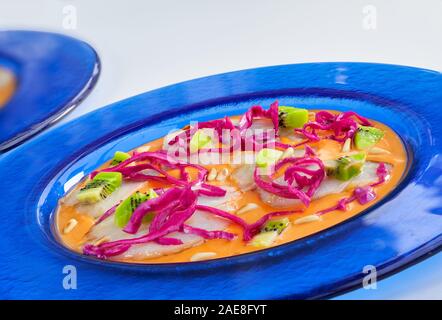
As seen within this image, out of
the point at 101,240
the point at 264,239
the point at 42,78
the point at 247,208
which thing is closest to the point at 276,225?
the point at 264,239

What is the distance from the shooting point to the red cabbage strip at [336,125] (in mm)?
2576

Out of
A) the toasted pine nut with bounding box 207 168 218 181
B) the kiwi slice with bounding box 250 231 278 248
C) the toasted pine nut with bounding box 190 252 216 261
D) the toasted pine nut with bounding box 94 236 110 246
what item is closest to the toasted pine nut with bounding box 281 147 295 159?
the toasted pine nut with bounding box 207 168 218 181

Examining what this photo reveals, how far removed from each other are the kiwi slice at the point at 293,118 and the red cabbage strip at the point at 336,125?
3 centimetres

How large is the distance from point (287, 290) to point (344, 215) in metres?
0.39

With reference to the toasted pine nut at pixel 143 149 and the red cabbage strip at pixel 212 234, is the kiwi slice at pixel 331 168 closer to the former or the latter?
the red cabbage strip at pixel 212 234

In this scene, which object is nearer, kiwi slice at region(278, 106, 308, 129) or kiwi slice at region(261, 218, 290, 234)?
kiwi slice at region(261, 218, 290, 234)

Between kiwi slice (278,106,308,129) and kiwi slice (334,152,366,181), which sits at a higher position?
kiwi slice (278,106,308,129)

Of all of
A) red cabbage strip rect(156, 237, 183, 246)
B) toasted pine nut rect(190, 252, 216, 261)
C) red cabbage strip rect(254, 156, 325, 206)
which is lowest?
toasted pine nut rect(190, 252, 216, 261)

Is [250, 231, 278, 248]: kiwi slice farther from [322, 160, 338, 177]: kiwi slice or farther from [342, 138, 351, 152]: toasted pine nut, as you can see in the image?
[342, 138, 351, 152]: toasted pine nut

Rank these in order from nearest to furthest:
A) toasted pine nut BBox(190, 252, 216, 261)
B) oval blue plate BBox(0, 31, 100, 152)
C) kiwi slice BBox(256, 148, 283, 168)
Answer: toasted pine nut BBox(190, 252, 216, 261)
kiwi slice BBox(256, 148, 283, 168)
oval blue plate BBox(0, 31, 100, 152)

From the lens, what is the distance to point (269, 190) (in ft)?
7.27

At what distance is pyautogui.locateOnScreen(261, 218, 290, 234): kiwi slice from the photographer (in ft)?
6.71

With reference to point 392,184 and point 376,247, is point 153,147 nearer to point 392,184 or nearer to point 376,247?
point 392,184
